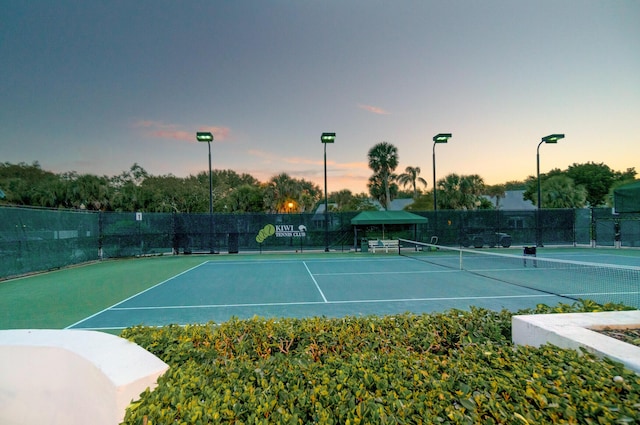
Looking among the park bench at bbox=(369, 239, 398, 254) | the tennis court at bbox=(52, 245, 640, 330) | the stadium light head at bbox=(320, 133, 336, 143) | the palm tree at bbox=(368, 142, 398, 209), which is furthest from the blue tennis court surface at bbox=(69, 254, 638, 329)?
the palm tree at bbox=(368, 142, 398, 209)

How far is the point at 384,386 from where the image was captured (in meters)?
2.03

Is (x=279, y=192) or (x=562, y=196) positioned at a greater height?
(x=279, y=192)

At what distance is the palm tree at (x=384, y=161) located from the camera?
143 ft

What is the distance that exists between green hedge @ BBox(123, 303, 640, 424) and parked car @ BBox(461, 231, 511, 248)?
2346 cm

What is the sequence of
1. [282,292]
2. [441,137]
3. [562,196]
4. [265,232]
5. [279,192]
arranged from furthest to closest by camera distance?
[279,192]
[562,196]
[265,232]
[441,137]
[282,292]

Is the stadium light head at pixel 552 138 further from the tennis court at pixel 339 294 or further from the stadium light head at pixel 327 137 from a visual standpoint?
the stadium light head at pixel 327 137

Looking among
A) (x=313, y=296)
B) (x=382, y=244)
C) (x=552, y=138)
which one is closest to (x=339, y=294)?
(x=313, y=296)

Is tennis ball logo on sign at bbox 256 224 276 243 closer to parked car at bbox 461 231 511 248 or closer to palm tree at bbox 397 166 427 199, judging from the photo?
parked car at bbox 461 231 511 248

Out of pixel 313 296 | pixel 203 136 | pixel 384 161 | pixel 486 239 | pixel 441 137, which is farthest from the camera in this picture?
pixel 384 161

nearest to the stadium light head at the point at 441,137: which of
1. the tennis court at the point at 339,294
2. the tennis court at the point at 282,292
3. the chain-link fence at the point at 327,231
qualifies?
the chain-link fence at the point at 327,231

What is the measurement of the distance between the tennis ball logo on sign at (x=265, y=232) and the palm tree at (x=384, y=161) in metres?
24.5

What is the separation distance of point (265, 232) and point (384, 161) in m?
25.6

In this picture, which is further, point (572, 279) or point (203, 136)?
point (203, 136)

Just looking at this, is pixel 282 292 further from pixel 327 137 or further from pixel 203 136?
pixel 203 136
